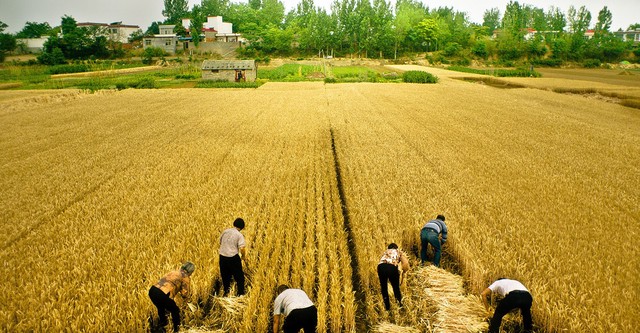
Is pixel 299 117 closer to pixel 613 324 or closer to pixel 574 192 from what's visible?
pixel 574 192

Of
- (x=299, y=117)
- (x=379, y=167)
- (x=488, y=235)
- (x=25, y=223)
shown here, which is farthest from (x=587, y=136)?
(x=25, y=223)

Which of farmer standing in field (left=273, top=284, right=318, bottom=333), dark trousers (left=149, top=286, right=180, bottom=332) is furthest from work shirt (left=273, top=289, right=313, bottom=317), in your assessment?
dark trousers (left=149, top=286, right=180, bottom=332)

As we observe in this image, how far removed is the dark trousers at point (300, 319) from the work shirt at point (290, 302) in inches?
2.3

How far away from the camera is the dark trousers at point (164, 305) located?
17.9 ft

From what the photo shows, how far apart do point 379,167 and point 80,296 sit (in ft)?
33.3

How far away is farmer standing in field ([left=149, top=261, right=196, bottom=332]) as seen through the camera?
547 cm

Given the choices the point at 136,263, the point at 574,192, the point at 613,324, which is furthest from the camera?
the point at 574,192

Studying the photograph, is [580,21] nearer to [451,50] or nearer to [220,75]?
[451,50]

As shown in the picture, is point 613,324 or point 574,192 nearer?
point 613,324

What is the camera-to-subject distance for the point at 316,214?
33.0 ft

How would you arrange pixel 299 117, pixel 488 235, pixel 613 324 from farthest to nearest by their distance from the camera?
1. pixel 299 117
2. pixel 488 235
3. pixel 613 324

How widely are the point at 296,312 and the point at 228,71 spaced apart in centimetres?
5395

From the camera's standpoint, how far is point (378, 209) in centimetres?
1008

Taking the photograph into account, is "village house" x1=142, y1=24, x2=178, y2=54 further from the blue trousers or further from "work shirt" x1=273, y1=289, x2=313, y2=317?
"work shirt" x1=273, y1=289, x2=313, y2=317
